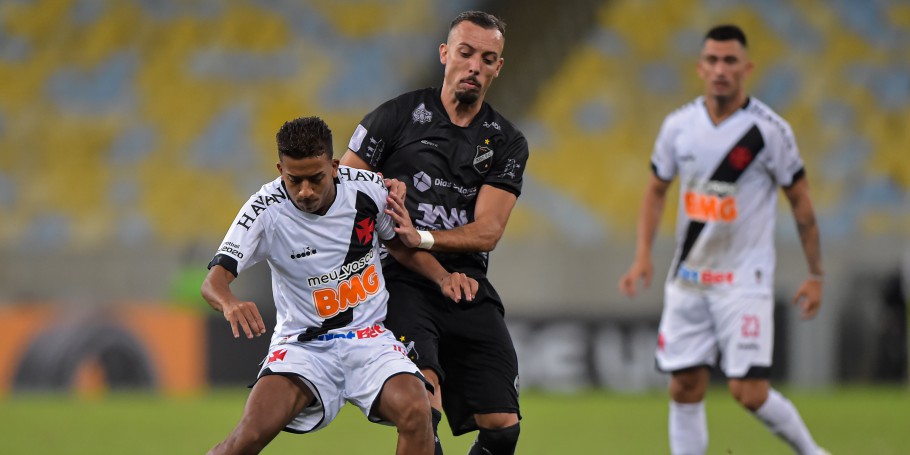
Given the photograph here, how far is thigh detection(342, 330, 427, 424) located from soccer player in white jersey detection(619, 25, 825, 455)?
2.50 meters

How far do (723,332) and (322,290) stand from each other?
2.85 meters

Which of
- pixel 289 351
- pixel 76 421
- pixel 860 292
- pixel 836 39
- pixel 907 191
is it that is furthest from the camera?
pixel 836 39

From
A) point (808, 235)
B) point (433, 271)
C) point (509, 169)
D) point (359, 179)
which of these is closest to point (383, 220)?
point (359, 179)

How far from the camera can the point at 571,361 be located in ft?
45.0

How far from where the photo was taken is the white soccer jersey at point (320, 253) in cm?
553

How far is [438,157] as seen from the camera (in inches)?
Result: 237

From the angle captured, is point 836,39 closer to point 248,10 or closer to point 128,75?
point 248,10

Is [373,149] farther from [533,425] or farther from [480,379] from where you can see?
[533,425]

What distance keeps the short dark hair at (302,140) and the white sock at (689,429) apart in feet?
10.0

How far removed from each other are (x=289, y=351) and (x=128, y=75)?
1304 cm

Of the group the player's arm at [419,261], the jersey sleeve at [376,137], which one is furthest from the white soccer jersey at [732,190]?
the jersey sleeve at [376,137]

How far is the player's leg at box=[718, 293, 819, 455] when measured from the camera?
733cm

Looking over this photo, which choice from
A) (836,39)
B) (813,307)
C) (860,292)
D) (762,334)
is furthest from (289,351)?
(836,39)

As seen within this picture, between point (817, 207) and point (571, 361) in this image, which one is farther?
point (817, 207)
